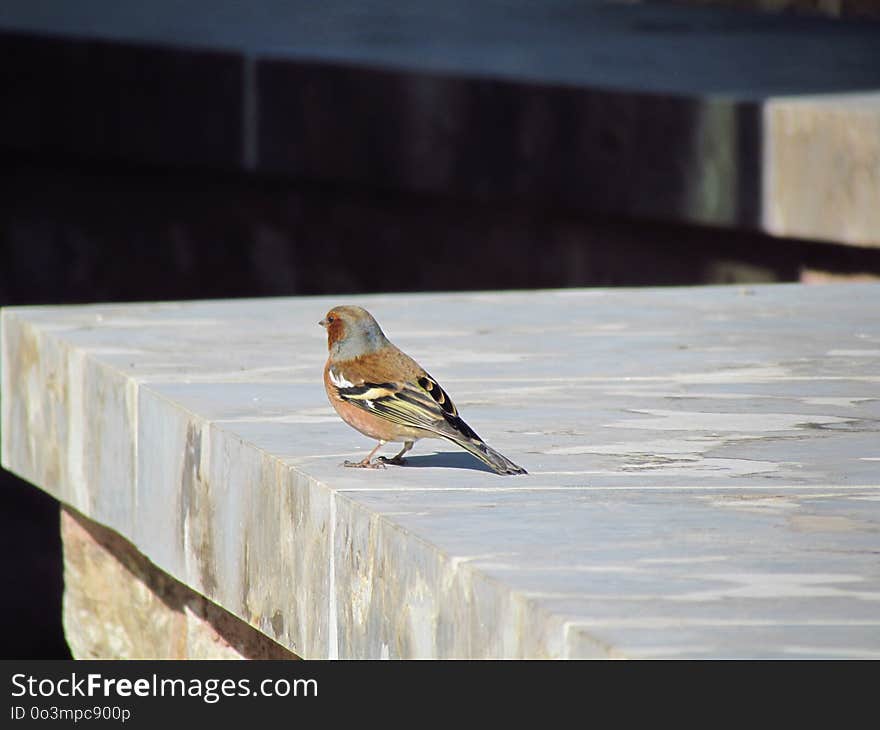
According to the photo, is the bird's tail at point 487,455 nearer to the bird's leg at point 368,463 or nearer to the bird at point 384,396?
the bird at point 384,396

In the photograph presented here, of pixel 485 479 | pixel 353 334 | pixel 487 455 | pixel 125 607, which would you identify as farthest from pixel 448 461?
pixel 125 607

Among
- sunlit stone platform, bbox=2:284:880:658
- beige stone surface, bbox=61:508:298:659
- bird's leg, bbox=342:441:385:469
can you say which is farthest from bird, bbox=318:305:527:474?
beige stone surface, bbox=61:508:298:659

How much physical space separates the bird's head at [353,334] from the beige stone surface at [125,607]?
1.23 m

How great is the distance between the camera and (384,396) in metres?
4.84

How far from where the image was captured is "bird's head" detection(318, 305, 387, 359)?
5.05 m

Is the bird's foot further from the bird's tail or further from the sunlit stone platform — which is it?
the bird's tail

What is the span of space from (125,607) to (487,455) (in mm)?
2596

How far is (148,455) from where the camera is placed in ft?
19.2

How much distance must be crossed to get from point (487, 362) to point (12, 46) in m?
6.39

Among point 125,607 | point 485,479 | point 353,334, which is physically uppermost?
point 353,334

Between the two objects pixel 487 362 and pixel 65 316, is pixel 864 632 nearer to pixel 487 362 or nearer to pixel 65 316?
pixel 487 362

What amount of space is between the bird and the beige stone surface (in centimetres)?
125

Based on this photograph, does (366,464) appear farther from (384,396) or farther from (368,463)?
(384,396)
